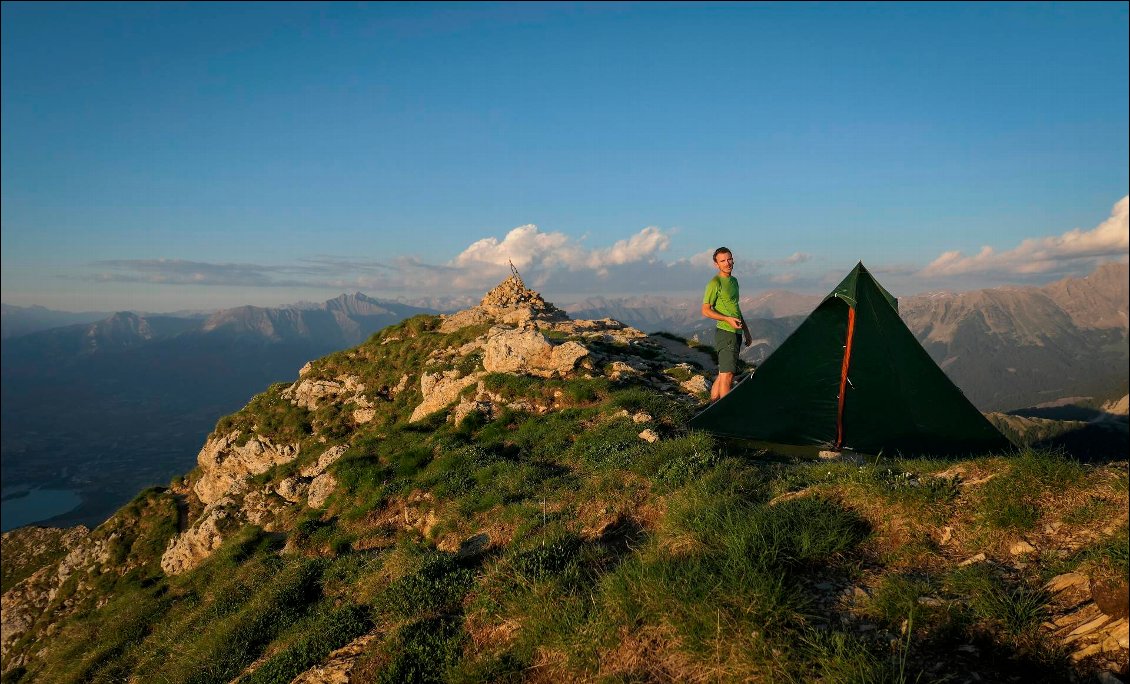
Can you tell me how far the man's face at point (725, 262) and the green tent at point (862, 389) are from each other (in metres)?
2.71

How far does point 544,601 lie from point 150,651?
39.6ft

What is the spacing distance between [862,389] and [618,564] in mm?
6349

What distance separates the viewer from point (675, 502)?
8312 millimetres

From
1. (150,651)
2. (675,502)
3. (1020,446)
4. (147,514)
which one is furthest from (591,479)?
(147,514)

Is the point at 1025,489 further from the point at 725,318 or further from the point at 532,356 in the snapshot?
the point at 532,356

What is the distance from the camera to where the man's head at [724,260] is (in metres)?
12.5

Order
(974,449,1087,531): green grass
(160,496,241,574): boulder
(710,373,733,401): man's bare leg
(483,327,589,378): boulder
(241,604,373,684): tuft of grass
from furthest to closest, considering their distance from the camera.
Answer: (483,327,589,378): boulder, (160,496,241,574): boulder, (710,373,733,401): man's bare leg, (241,604,373,684): tuft of grass, (974,449,1087,531): green grass

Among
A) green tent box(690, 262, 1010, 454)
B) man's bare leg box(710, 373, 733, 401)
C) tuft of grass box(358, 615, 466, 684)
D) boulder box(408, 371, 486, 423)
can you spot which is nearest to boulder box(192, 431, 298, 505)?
boulder box(408, 371, 486, 423)

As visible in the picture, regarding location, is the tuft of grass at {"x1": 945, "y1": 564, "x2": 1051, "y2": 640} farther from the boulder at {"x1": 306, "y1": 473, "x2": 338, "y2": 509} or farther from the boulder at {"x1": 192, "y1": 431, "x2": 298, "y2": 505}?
the boulder at {"x1": 192, "y1": 431, "x2": 298, "y2": 505}

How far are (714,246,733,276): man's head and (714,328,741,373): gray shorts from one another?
5.09 ft

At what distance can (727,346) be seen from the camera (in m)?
13.1

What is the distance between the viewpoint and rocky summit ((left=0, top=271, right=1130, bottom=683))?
195 inches

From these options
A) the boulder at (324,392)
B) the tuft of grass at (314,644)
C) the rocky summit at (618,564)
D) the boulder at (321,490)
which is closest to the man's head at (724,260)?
the rocky summit at (618,564)

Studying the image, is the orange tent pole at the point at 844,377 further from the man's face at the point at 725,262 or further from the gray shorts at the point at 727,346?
the man's face at the point at 725,262
